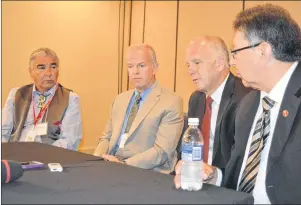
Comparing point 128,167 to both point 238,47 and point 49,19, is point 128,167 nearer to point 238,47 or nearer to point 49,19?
point 238,47

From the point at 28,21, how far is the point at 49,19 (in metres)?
0.35

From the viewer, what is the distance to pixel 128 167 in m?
1.75

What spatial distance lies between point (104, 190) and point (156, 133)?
157cm

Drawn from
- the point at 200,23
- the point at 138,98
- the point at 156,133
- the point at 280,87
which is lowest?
the point at 156,133

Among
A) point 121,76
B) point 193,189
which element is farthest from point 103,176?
point 121,76

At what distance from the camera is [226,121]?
2246mm

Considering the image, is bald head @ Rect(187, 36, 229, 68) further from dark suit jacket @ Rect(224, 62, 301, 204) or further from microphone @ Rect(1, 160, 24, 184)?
microphone @ Rect(1, 160, 24, 184)

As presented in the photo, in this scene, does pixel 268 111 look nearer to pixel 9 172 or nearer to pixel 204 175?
pixel 204 175

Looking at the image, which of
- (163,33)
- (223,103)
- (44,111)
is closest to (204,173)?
(223,103)

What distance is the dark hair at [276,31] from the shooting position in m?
1.77

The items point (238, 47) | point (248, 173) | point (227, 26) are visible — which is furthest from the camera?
point (227, 26)

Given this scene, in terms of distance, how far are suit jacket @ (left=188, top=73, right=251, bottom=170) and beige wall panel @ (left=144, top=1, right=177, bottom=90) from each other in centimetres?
405

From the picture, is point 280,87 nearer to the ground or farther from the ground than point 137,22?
nearer to the ground

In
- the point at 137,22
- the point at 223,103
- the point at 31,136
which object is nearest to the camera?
the point at 223,103
